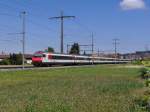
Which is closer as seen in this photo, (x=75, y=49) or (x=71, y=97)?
(x=71, y=97)

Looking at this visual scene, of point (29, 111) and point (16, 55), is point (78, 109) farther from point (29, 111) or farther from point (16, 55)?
point (16, 55)

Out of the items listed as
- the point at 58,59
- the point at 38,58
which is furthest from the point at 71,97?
the point at 58,59

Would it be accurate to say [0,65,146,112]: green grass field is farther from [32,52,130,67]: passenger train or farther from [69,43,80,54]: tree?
[69,43,80,54]: tree

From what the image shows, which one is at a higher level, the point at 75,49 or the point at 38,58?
the point at 75,49

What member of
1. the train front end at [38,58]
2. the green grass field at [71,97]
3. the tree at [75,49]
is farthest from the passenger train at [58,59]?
the green grass field at [71,97]

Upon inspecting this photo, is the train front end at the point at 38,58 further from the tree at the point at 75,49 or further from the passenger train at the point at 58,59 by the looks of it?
the tree at the point at 75,49

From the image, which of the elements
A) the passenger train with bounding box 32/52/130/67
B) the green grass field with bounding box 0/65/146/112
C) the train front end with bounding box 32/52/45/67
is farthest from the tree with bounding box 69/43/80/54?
the green grass field with bounding box 0/65/146/112

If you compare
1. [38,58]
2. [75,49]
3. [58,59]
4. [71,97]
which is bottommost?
[71,97]

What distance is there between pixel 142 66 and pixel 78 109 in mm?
4927

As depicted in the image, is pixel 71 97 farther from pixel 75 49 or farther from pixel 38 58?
pixel 75 49

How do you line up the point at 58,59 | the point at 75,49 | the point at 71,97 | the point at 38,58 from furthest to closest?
1. the point at 75,49
2. the point at 58,59
3. the point at 38,58
4. the point at 71,97

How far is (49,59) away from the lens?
84.8 meters

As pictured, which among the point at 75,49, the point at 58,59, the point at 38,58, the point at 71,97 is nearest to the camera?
the point at 71,97

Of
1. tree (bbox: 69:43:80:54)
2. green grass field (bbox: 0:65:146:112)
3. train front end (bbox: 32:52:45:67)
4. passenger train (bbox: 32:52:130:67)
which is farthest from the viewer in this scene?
tree (bbox: 69:43:80:54)
